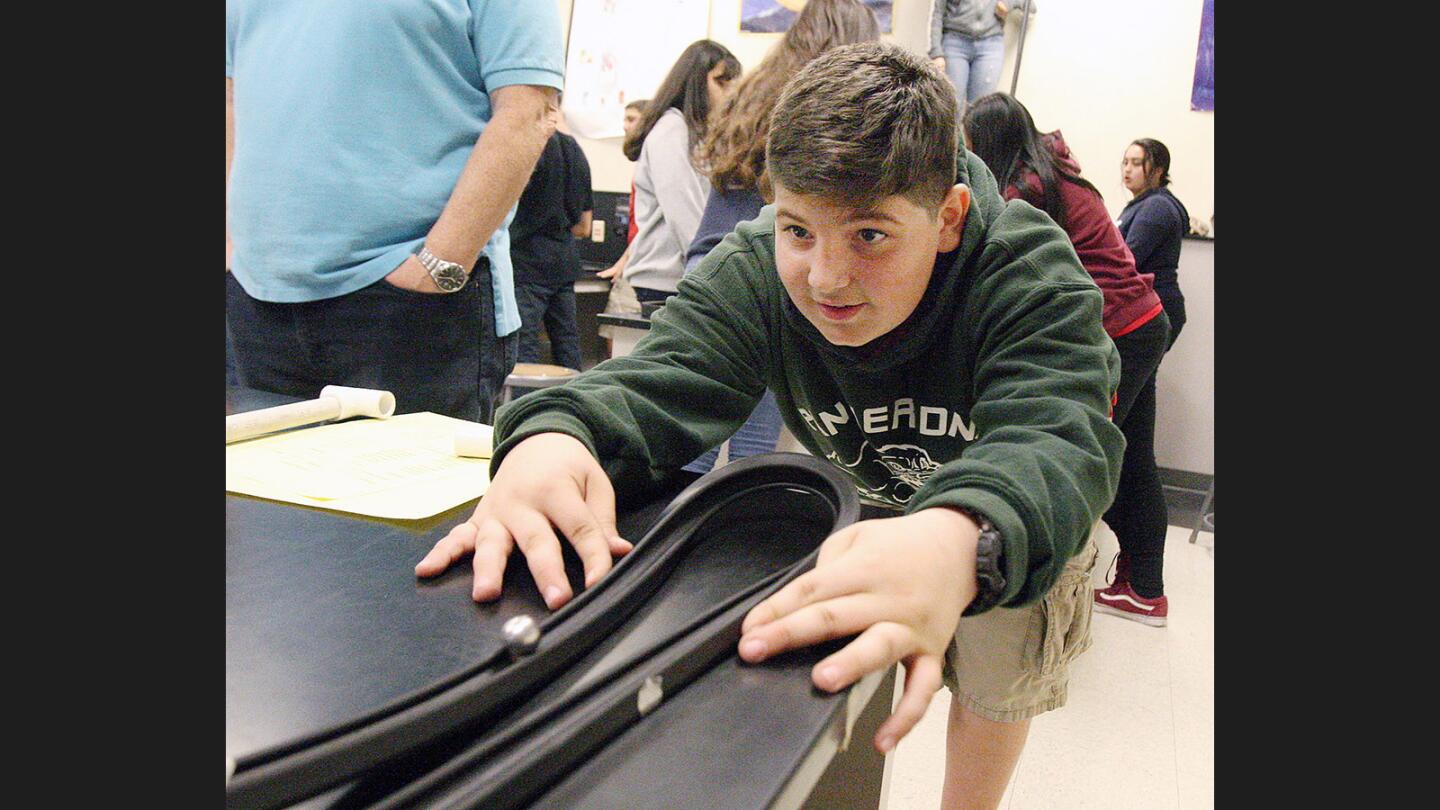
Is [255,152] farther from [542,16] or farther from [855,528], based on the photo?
[855,528]

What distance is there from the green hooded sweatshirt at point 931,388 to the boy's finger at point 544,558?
12cm

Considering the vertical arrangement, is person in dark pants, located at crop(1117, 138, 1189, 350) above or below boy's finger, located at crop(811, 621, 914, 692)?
above

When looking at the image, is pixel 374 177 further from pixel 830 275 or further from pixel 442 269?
pixel 830 275

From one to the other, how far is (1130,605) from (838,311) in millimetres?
1759

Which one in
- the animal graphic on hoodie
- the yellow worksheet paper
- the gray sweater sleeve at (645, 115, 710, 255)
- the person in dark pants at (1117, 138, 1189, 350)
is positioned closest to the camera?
the yellow worksheet paper

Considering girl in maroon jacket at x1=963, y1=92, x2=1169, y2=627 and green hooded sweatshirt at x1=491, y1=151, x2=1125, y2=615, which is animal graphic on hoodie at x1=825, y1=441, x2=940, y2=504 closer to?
green hooded sweatshirt at x1=491, y1=151, x2=1125, y2=615

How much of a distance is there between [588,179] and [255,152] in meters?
2.19

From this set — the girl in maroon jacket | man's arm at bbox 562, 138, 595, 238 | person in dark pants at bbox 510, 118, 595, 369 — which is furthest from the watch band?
man's arm at bbox 562, 138, 595, 238

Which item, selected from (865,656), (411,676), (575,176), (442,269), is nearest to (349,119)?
(442,269)

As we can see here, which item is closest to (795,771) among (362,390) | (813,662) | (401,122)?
(813,662)

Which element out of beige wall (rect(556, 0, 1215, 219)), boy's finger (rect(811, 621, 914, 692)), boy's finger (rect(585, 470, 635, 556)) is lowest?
boy's finger (rect(811, 621, 914, 692))

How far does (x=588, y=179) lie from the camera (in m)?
3.21

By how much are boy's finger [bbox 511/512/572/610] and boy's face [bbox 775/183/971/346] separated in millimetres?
295

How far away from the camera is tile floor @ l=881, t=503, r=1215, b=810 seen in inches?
58.6
